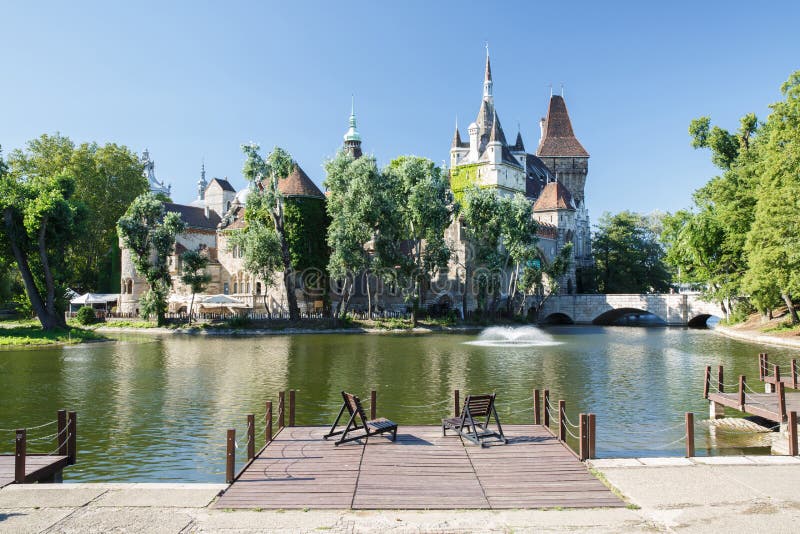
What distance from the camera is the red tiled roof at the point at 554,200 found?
3524 inches

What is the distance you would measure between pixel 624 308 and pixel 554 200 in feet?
80.9

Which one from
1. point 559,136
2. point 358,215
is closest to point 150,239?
point 358,215

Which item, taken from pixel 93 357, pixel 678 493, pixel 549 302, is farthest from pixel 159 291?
pixel 678 493

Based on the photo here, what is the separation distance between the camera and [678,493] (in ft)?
29.5

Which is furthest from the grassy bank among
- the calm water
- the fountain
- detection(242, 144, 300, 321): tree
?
the fountain

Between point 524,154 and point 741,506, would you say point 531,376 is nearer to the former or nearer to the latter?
point 741,506

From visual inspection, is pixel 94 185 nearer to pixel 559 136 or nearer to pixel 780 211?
pixel 780 211

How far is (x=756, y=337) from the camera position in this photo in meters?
42.9

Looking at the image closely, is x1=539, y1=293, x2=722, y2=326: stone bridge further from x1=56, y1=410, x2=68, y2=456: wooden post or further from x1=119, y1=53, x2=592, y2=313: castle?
x1=56, y1=410, x2=68, y2=456: wooden post

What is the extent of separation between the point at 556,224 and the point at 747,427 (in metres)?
74.6

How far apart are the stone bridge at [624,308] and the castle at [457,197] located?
23.8 ft

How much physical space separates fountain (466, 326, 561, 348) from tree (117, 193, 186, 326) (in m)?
25.6

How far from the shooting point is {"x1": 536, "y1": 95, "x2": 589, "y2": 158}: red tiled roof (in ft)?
368

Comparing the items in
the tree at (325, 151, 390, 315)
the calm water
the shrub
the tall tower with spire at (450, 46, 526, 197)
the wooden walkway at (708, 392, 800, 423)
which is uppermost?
the tall tower with spire at (450, 46, 526, 197)
